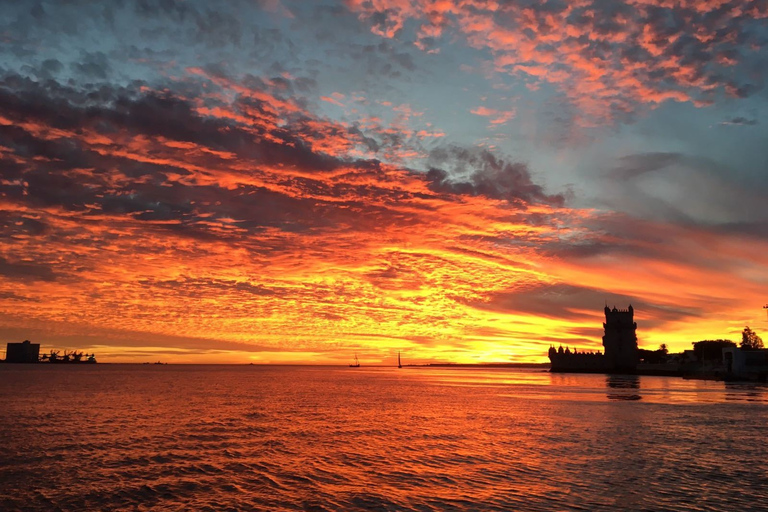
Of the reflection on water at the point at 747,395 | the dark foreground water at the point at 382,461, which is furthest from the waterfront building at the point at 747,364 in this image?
the dark foreground water at the point at 382,461

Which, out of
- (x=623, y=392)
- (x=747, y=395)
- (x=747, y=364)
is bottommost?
(x=623, y=392)

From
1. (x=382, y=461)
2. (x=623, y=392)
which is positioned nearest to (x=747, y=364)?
(x=623, y=392)

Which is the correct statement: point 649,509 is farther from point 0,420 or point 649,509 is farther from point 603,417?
point 0,420

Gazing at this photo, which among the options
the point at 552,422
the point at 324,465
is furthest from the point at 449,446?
the point at 552,422

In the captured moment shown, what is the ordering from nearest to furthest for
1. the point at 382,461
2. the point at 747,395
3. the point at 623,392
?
the point at 382,461
the point at 747,395
the point at 623,392

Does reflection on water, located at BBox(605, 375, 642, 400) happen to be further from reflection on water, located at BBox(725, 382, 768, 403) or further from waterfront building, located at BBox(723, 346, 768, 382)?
waterfront building, located at BBox(723, 346, 768, 382)

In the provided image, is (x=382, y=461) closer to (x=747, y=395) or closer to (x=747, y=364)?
(x=747, y=395)

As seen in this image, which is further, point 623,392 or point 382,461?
point 623,392

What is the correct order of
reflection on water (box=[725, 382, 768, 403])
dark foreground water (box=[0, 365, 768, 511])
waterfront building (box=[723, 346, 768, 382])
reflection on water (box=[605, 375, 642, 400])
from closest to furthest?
dark foreground water (box=[0, 365, 768, 511])
reflection on water (box=[725, 382, 768, 403])
reflection on water (box=[605, 375, 642, 400])
waterfront building (box=[723, 346, 768, 382])

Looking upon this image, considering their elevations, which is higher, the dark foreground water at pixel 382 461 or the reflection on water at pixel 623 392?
the dark foreground water at pixel 382 461

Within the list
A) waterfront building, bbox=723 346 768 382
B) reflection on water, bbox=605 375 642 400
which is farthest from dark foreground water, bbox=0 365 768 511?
waterfront building, bbox=723 346 768 382

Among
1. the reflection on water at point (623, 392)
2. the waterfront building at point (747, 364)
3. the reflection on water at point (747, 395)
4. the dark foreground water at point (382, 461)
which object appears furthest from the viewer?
the waterfront building at point (747, 364)

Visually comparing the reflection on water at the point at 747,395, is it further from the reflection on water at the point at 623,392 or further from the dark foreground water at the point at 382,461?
the dark foreground water at the point at 382,461

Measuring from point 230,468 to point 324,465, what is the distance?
18.2 ft
